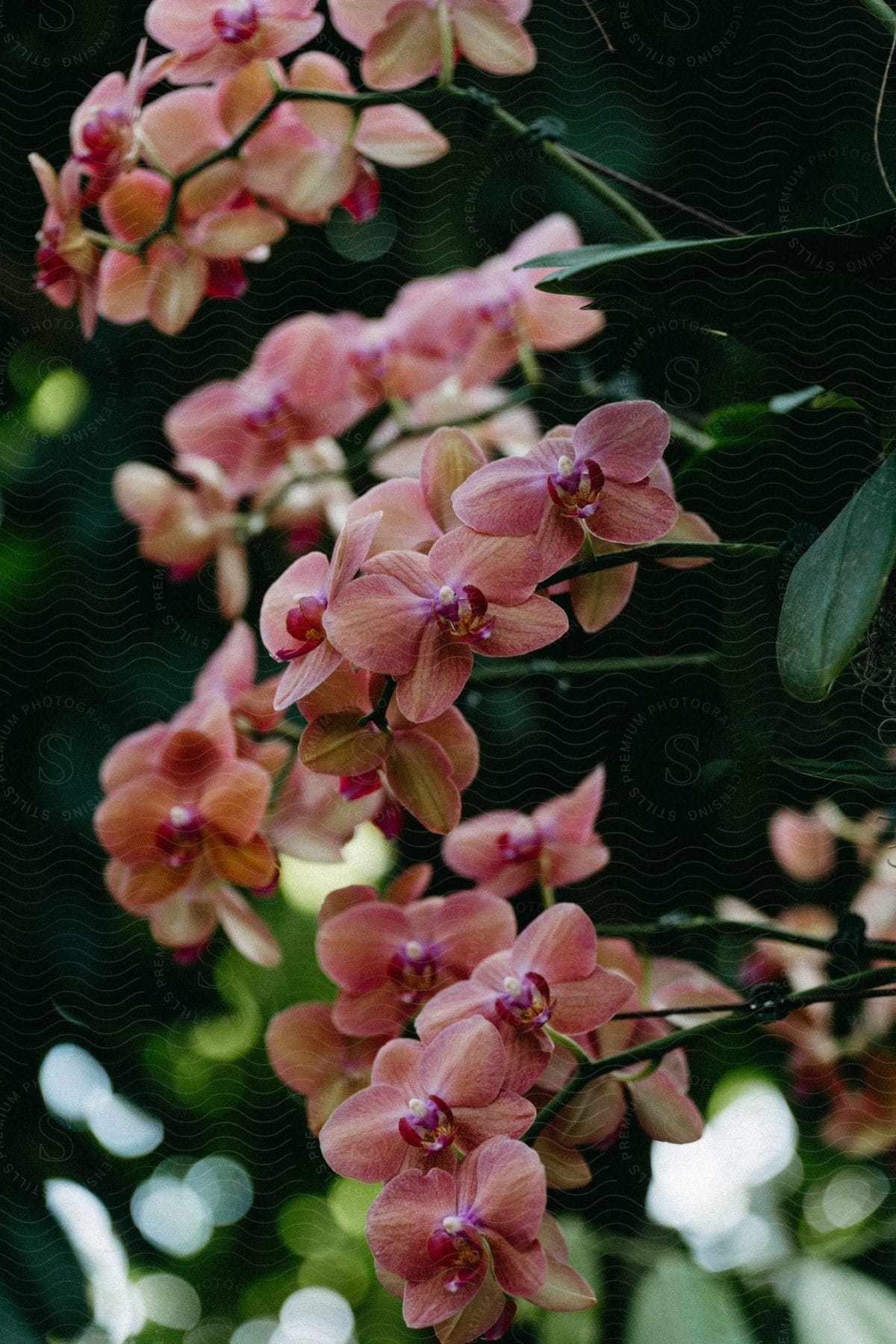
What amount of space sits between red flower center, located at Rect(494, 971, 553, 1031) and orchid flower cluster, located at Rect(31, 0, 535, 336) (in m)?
0.29

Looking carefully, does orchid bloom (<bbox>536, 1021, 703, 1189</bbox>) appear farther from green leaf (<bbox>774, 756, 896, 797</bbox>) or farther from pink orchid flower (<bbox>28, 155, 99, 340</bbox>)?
pink orchid flower (<bbox>28, 155, 99, 340</bbox>)

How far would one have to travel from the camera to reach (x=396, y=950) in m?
0.38

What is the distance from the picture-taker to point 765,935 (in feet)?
1.18

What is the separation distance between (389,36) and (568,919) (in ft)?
0.99

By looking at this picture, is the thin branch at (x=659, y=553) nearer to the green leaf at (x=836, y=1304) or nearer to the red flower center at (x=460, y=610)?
the red flower center at (x=460, y=610)

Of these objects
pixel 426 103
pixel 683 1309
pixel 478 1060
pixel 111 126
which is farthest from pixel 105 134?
pixel 683 1309

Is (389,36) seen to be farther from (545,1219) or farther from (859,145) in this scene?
(545,1219)

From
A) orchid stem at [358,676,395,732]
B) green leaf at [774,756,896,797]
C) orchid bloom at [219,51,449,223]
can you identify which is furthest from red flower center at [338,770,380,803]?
orchid bloom at [219,51,449,223]

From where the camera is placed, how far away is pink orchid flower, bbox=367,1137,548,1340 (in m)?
0.29

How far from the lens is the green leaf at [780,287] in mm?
281

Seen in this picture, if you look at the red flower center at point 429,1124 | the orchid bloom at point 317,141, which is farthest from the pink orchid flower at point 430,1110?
the orchid bloom at point 317,141

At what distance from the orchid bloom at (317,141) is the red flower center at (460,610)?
20cm

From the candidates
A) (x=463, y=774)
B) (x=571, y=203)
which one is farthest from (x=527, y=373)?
(x=463, y=774)

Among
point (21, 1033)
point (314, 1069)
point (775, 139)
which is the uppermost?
point (775, 139)
